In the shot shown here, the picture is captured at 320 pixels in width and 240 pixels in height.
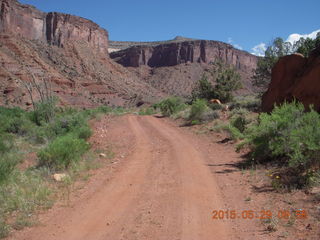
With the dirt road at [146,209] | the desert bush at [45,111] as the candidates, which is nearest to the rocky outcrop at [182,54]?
the desert bush at [45,111]

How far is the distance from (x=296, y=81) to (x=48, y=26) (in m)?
83.6

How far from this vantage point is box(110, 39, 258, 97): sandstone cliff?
114869 mm

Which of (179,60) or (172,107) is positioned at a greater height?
(179,60)

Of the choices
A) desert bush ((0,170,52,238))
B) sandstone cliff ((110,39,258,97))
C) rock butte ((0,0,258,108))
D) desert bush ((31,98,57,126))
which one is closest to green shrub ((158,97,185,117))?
rock butte ((0,0,258,108))

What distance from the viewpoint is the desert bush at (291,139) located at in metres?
5.80

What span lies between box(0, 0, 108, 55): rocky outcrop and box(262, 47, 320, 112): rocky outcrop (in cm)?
6692

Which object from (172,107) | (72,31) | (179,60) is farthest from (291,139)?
(179,60)

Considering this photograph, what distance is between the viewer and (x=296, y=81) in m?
12.5

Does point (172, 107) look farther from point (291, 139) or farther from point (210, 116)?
point (291, 139)

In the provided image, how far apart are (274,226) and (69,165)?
6.26 metres

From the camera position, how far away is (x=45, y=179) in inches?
291

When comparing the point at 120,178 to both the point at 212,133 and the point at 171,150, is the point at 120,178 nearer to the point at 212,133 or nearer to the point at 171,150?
the point at 171,150

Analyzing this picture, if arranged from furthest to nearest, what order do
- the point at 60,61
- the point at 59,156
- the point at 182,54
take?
the point at 182,54
the point at 60,61
the point at 59,156

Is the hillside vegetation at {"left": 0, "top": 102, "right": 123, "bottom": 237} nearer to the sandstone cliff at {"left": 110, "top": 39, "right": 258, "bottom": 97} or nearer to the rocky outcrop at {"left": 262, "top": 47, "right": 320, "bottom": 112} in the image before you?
the rocky outcrop at {"left": 262, "top": 47, "right": 320, "bottom": 112}
